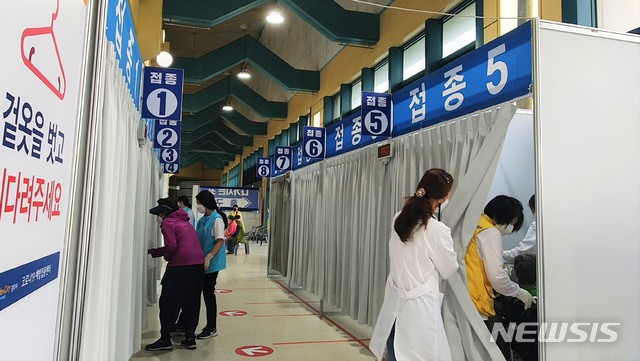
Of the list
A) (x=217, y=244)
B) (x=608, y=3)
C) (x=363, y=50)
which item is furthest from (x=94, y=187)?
(x=363, y=50)

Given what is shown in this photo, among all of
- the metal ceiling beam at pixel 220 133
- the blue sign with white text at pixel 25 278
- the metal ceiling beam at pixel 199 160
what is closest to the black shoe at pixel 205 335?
the blue sign with white text at pixel 25 278

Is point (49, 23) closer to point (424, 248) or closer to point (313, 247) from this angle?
point (424, 248)

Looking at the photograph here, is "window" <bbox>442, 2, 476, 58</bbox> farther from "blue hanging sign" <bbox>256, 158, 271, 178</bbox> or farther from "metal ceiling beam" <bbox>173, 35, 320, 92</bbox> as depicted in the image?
"blue hanging sign" <bbox>256, 158, 271, 178</bbox>

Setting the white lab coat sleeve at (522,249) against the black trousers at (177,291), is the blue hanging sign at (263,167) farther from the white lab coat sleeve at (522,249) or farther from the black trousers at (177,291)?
the white lab coat sleeve at (522,249)

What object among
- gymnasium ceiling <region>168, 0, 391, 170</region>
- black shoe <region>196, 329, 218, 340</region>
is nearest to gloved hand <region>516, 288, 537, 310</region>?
black shoe <region>196, 329, 218, 340</region>

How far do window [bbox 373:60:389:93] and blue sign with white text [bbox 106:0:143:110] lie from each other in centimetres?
485

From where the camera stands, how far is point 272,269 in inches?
346

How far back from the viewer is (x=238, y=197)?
15.1m

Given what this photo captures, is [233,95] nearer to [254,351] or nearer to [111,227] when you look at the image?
[254,351]

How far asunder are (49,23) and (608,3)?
161 inches

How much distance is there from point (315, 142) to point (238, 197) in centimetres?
947

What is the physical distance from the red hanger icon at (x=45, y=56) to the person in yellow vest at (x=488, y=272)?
2367 millimetres

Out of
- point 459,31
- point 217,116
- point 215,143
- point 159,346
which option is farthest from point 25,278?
point 215,143

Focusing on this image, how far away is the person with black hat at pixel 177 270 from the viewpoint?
12.7ft
